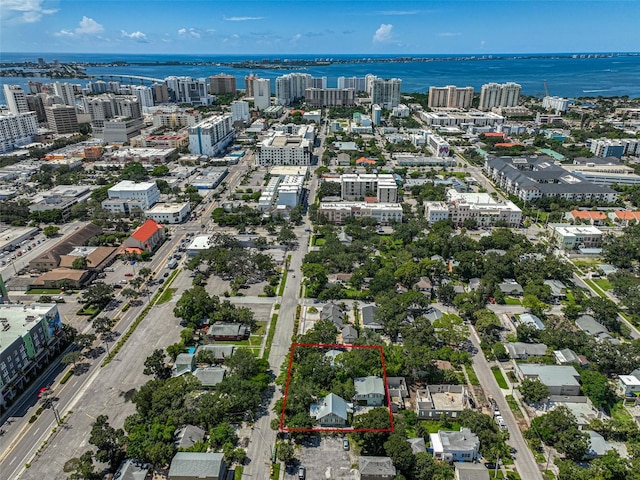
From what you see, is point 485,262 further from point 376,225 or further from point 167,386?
point 167,386

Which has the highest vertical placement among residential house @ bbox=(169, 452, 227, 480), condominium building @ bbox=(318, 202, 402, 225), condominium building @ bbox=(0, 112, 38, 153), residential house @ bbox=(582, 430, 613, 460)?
condominium building @ bbox=(0, 112, 38, 153)

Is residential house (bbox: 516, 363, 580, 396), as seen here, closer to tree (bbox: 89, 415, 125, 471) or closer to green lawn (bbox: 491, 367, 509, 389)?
green lawn (bbox: 491, 367, 509, 389)

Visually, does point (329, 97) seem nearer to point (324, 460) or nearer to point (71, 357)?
point (71, 357)

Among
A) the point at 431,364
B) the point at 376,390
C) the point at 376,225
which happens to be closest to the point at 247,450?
the point at 376,390

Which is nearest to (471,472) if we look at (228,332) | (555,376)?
(555,376)

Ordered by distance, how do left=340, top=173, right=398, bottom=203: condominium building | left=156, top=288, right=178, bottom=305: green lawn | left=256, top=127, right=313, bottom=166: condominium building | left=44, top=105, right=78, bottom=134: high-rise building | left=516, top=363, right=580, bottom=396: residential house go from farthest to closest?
left=44, top=105, right=78, bottom=134: high-rise building → left=256, top=127, right=313, bottom=166: condominium building → left=340, top=173, right=398, bottom=203: condominium building → left=156, top=288, right=178, bottom=305: green lawn → left=516, top=363, right=580, bottom=396: residential house

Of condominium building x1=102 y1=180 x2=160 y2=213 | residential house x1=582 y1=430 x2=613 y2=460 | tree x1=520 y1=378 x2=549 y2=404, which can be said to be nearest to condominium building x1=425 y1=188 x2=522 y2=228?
tree x1=520 y1=378 x2=549 y2=404

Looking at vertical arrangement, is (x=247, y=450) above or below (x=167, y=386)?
below
